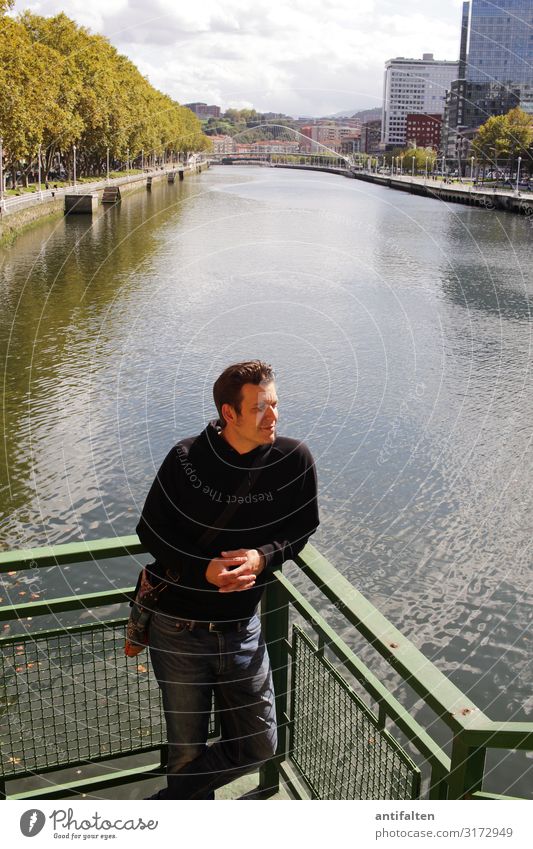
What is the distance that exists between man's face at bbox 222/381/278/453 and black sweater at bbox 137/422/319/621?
72 millimetres

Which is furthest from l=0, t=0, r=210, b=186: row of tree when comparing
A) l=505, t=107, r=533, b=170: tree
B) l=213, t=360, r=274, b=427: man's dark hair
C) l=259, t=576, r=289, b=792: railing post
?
l=505, t=107, r=533, b=170: tree

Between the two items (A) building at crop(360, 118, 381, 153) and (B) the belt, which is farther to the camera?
(A) building at crop(360, 118, 381, 153)

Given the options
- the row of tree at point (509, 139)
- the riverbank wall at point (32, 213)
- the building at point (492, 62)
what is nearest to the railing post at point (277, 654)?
the building at point (492, 62)

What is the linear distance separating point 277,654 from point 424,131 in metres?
154

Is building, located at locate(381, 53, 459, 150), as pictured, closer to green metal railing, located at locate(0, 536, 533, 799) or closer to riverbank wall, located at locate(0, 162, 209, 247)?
green metal railing, located at locate(0, 536, 533, 799)

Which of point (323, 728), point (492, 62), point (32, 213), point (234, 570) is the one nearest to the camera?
point (234, 570)

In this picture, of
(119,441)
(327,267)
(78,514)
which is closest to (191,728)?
(78,514)

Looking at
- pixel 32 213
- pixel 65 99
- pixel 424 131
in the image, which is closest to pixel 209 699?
pixel 32 213

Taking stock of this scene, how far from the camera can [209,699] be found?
3170mm

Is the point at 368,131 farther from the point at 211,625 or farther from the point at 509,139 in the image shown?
the point at 509,139

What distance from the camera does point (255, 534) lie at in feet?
9.84

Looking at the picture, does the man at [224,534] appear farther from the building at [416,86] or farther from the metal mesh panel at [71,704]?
the building at [416,86]

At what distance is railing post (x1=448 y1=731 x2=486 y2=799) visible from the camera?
2.38 metres
